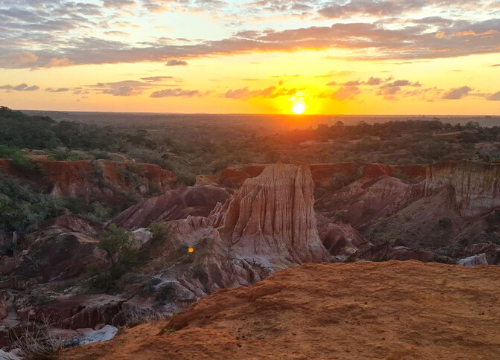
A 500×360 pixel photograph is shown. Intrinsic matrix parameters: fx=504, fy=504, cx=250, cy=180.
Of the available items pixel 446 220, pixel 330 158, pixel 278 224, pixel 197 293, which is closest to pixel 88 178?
pixel 278 224

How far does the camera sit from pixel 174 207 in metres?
33.3

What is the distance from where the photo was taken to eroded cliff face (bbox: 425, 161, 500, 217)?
29.1 metres

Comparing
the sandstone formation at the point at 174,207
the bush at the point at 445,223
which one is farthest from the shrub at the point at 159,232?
the bush at the point at 445,223

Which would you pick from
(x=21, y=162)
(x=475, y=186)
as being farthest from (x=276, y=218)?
(x=21, y=162)

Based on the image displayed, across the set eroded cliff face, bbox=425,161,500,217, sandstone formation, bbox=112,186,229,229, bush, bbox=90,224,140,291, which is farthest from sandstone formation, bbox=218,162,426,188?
bush, bbox=90,224,140,291

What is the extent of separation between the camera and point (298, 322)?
26.6 feet

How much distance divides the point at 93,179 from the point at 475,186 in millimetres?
27102

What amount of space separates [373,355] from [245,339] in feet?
6.36

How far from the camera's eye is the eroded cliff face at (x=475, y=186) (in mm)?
29078

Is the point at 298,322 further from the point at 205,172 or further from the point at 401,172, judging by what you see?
the point at 205,172

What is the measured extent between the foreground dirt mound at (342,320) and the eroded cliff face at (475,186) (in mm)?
20957

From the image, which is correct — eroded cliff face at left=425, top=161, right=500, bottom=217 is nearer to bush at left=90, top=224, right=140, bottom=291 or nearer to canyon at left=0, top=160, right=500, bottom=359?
canyon at left=0, top=160, right=500, bottom=359

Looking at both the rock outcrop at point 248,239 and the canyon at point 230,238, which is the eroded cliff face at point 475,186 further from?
the rock outcrop at point 248,239

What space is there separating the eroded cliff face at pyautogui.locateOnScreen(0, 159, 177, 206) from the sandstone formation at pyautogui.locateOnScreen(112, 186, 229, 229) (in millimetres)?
5801
